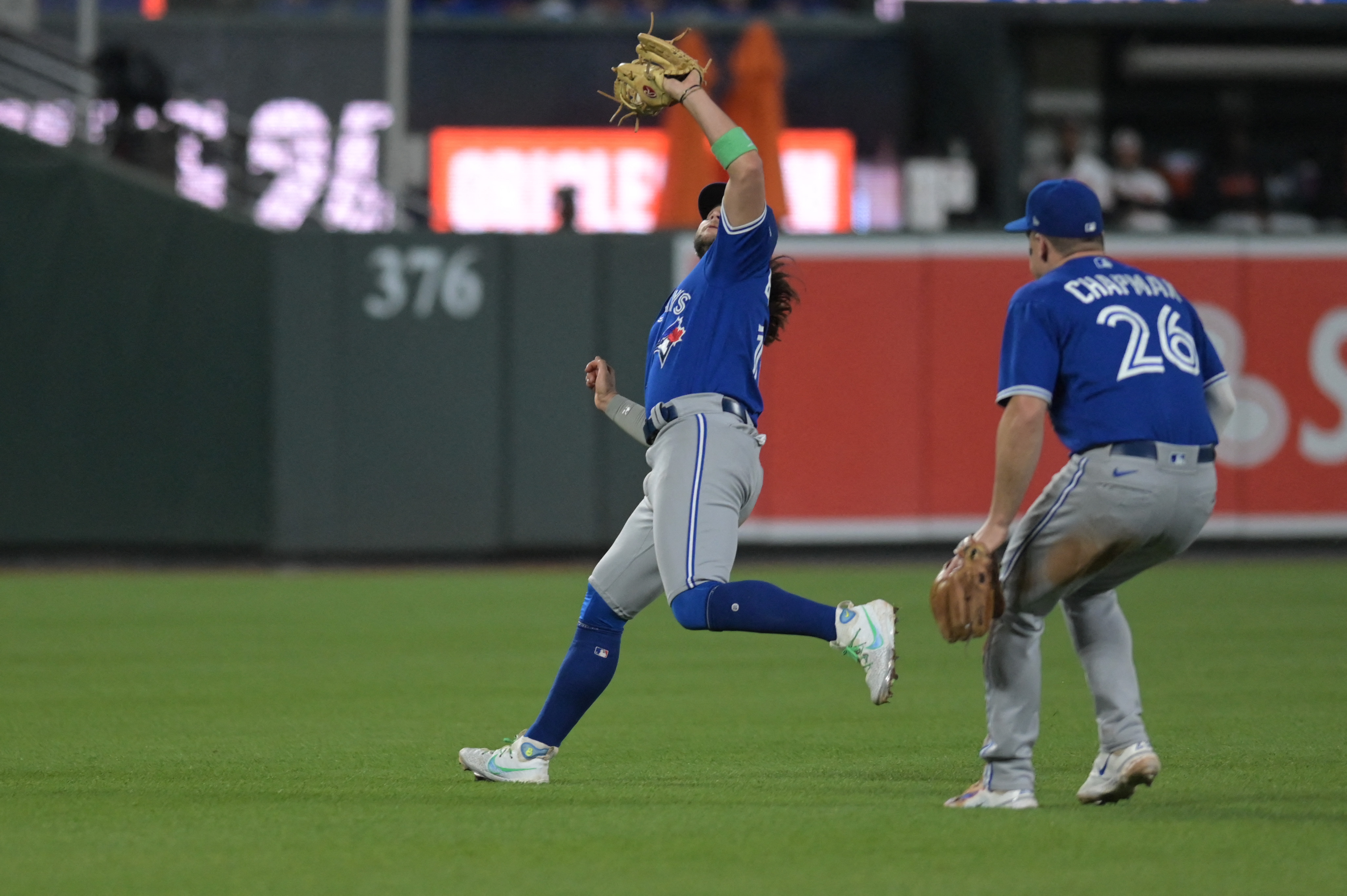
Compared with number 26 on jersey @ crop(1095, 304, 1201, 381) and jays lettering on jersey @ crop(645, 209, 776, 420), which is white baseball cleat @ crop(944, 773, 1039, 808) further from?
jays lettering on jersey @ crop(645, 209, 776, 420)

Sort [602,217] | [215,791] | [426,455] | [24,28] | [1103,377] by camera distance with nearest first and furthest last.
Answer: [1103,377], [215,791], [426,455], [24,28], [602,217]

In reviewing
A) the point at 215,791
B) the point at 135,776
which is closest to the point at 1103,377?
the point at 215,791

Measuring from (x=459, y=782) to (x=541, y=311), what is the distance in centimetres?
884

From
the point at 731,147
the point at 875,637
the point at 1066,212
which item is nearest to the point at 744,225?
the point at 731,147

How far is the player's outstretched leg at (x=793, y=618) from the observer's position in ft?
16.7

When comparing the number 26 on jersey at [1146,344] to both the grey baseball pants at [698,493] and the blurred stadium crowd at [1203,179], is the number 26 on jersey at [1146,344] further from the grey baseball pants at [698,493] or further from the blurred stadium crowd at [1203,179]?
the blurred stadium crowd at [1203,179]

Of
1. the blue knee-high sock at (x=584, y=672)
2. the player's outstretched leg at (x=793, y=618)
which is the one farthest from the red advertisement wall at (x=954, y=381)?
the player's outstretched leg at (x=793, y=618)

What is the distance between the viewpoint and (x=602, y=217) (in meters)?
20.2

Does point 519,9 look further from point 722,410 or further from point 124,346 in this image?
point 722,410

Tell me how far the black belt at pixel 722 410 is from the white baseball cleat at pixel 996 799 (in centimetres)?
132

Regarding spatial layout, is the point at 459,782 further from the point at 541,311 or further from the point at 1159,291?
the point at 541,311

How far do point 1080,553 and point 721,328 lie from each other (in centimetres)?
131

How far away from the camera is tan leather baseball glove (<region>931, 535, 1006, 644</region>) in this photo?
4844 millimetres

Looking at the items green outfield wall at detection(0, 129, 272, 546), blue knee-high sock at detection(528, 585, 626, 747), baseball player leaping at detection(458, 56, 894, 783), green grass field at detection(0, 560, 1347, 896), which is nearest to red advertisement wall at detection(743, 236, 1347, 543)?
green grass field at detection(0, 560, 1347, 896)
